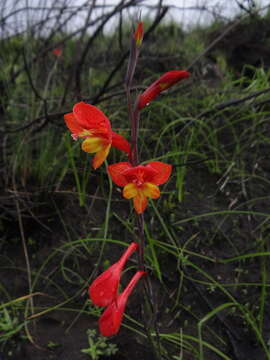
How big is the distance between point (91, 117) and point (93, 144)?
0.21 feet

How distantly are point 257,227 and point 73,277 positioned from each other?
0.74 metres

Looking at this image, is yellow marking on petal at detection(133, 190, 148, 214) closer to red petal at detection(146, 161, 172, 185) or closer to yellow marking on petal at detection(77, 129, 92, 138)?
red petal at detection(146, 161, 172, 185)

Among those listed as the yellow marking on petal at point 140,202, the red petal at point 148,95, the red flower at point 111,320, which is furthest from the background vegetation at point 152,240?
the red petal at point 148,95

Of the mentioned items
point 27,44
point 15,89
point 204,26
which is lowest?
point 15,89

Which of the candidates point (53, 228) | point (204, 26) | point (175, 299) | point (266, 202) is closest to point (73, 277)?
point (53, 228)

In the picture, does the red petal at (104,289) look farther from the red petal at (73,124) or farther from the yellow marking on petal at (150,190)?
the red petal at (73,124)

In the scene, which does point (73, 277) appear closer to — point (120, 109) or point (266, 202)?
point (266, 202)

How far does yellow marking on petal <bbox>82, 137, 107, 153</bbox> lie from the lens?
0.71 metres

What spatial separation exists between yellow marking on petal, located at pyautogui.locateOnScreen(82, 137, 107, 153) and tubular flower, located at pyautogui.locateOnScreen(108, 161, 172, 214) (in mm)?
67

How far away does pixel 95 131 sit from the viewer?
2.27ft

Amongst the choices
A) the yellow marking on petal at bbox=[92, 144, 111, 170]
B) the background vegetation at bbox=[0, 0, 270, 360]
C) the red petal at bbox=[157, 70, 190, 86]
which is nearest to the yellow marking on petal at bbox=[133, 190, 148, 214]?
the yellow marking on petal at bbox=[92, 144, 111, 170]

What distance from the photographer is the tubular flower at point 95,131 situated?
0.68m

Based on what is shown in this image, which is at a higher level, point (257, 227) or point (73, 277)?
point (257, 227)

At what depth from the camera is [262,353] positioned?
3.33 ft
